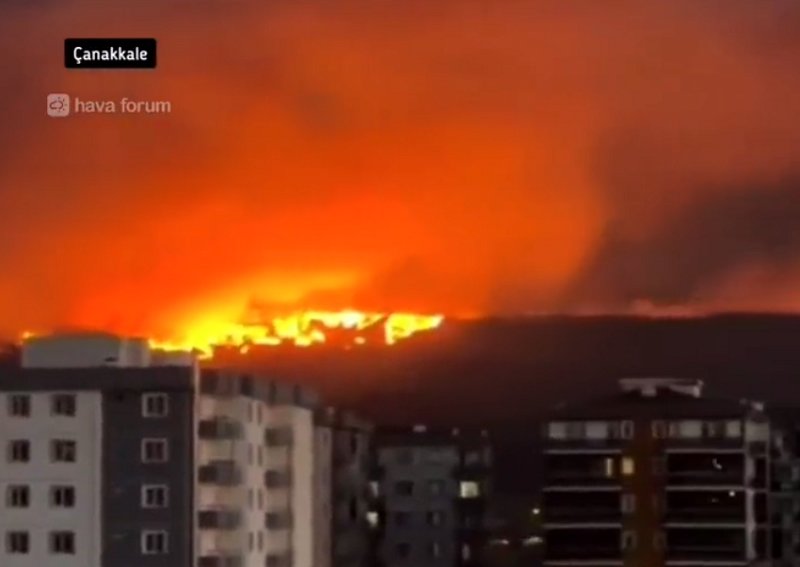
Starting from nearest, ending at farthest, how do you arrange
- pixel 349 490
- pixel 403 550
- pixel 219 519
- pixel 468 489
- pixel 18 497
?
pixel 18 497
pixel 219 519
pixel 349 490
pixel 403 550
pixel 468 489

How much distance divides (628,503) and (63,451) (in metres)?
2.88

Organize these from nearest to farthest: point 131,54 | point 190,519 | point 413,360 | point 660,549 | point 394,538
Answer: point 131,54 → point 190,519 → point 413,360 → point 660,549 → point 394,538

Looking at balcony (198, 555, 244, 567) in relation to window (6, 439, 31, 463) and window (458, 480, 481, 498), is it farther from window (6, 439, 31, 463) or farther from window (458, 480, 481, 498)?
window (458, 480, 481, 498)

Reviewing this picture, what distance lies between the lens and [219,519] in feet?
31.1

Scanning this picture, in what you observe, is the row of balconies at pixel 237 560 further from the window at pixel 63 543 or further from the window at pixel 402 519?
the window at pixel 402 519

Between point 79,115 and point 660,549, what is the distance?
453 cm

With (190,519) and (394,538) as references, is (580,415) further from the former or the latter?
(190,519)

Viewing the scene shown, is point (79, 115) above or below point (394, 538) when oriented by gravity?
above

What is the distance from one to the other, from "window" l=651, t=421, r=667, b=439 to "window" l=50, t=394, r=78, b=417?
2.91m

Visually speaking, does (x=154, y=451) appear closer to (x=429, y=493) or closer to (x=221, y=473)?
(x=221, y=473)

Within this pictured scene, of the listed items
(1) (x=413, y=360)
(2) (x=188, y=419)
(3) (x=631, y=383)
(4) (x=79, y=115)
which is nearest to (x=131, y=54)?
(4) (x=79, y=115)

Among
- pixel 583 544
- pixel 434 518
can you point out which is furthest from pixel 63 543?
pixel 434 518

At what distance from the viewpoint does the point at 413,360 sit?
998cm

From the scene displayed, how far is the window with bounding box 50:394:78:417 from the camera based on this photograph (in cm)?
925
